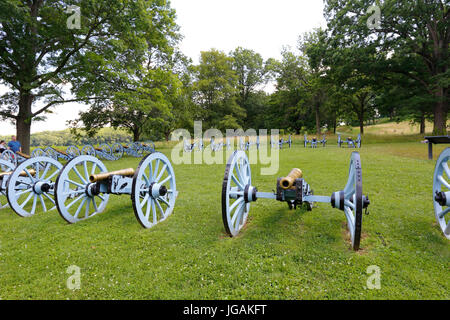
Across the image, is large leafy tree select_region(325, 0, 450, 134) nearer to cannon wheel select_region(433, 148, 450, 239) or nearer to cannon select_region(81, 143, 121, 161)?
cannon wheel select_region(433, 148, 450, 239)

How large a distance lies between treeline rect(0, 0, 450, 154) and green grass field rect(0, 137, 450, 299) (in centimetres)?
1118

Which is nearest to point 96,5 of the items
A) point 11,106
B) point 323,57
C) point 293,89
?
point 11,106

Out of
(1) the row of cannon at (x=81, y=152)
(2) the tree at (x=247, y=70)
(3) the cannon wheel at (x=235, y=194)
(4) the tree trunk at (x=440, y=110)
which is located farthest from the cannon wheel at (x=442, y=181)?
(2) the tree at (x=247, y=70)

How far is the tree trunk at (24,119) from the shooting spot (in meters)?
12.2

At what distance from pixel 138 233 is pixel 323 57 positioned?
897 inches

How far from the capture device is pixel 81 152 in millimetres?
13641

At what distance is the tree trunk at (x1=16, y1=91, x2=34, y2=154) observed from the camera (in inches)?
480

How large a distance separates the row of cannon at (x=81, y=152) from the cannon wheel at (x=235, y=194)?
8.29m

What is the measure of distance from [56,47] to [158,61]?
534 inches

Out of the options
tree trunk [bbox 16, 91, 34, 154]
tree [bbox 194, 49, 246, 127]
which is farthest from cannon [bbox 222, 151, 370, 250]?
tree [bbox 194, 49, 246, 127]

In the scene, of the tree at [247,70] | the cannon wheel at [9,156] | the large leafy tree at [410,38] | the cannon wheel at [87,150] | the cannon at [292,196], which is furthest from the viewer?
the tree at [247,70]

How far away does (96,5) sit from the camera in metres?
11.4

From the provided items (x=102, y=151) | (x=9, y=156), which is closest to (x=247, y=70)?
(x=102, y=151)

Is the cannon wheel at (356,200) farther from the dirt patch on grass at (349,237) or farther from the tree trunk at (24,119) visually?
the tree trunk at (24,119)
